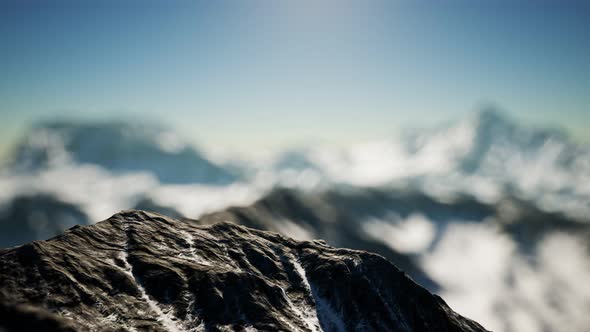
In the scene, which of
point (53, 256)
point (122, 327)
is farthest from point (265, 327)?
point (53, 256)

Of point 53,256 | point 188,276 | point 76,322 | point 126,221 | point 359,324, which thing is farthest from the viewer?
point 126,221

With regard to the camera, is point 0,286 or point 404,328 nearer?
point 0,286

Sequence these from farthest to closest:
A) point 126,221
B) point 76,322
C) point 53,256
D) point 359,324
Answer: point 126,221 → point 359,324 → point 53,256 → point 76,322

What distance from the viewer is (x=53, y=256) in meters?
134

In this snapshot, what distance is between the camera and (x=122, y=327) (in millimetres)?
117375

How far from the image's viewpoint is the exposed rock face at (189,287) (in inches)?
4660

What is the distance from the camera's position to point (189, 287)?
145m

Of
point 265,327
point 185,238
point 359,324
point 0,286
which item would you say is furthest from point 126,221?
point 359,324

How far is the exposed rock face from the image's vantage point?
118m

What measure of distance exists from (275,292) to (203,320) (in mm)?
38272

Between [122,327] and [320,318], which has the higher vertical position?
[320,318]

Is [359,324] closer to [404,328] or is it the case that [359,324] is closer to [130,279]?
[404,328]

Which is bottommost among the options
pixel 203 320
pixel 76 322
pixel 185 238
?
pixel 76 322

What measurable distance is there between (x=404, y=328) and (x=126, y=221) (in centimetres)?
13150
